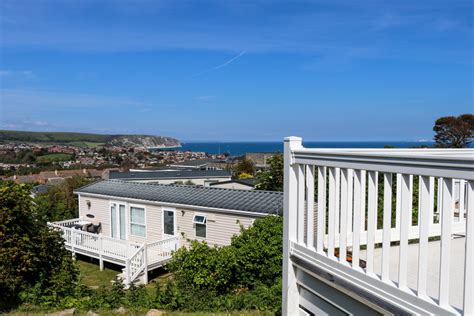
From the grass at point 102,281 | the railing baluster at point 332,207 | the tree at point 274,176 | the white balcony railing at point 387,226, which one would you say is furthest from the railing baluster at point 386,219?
the tree at point 274,176

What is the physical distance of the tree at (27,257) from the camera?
19.7 ft

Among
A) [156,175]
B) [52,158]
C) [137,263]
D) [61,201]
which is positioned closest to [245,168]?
[156,175]

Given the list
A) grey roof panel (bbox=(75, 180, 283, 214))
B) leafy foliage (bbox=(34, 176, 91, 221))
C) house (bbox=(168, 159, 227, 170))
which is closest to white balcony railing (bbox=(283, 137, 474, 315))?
grey roof panel (bbox=(75, 180, 283, 214))

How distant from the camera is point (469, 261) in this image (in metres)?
1.85

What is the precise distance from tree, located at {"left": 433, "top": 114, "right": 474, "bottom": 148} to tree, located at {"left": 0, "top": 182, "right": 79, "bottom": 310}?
18380 mm

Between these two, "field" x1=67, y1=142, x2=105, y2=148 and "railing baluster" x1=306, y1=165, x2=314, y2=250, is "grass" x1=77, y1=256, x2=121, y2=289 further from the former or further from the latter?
"field" x1=67, y1=142, x2=105, y2=148

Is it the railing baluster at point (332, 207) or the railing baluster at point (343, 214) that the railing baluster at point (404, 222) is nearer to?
the railing baluster at point (343, 214)

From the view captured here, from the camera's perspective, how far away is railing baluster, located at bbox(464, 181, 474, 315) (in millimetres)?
1853

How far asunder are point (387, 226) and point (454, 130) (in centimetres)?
2075

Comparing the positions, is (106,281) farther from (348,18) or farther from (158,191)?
(348,18)

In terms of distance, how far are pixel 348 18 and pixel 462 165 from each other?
1299cm

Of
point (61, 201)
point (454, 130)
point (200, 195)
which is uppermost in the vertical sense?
point (454, 130)

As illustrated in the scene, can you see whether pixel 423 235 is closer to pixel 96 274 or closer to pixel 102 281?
pixel 102 281

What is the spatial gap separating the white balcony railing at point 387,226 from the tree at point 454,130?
17.9 metres
